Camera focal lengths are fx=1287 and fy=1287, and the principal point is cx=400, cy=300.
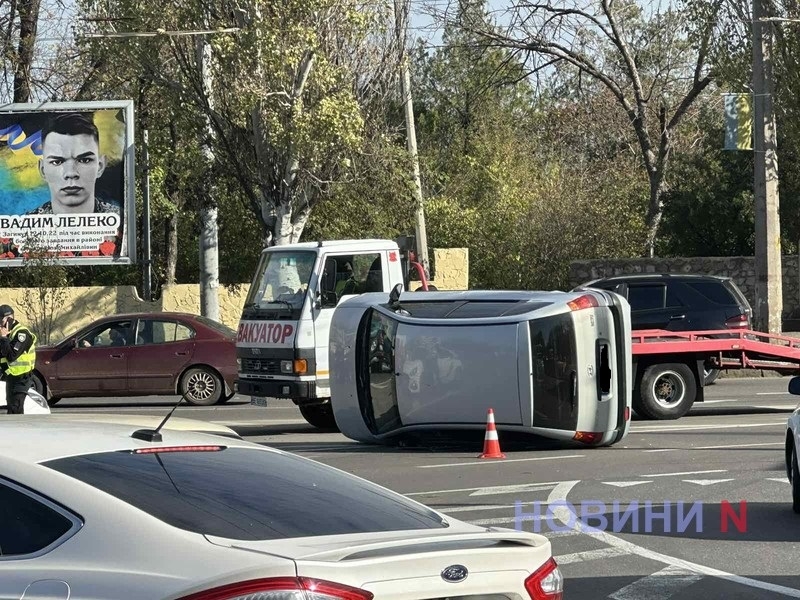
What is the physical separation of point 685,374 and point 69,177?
2086cm

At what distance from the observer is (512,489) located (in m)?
11.5

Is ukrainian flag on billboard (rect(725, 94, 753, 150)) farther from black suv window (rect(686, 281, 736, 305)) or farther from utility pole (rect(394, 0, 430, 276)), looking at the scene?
utility pole (rect(394, 0, 430, 276))

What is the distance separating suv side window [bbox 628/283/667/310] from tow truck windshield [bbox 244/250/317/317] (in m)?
6.50

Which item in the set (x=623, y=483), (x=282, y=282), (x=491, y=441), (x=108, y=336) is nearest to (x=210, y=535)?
(x=623, y=483)

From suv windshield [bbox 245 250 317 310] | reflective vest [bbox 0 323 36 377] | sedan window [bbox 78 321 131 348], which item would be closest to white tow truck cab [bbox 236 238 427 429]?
suv windshield [bbox 245 250 317 310]

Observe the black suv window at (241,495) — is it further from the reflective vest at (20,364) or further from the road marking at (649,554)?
the reflective vest at (20,364)

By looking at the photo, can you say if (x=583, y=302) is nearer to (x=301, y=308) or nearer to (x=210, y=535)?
(x=301, y=308)

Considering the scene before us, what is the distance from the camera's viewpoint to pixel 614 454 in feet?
45.6

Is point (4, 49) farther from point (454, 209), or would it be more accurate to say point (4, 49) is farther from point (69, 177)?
point (454, 209)

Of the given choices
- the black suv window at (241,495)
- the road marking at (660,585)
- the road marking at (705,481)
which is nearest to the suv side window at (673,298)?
the road marking at (705,481)

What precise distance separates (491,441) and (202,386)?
858cm

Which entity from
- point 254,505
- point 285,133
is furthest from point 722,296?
point 254,505

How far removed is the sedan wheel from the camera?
832 inches

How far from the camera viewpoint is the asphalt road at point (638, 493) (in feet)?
26.2
